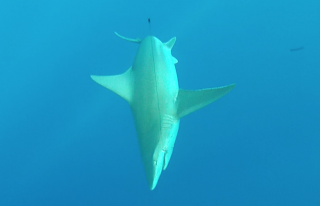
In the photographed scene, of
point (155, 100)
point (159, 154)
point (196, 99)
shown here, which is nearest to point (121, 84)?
point (155, 100)

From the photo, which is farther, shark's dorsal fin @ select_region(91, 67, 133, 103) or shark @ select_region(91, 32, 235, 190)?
shark's dorsal fin @ select_region(91, 67, 133, 103)

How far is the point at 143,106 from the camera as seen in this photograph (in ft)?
9.21

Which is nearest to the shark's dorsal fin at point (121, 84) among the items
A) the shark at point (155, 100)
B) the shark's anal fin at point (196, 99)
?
the shark at point (155, 100)

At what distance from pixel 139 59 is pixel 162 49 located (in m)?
0.29

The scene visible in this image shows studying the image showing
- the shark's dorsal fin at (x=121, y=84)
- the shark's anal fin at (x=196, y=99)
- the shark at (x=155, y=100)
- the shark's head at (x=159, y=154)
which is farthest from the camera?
the shark's dorsal fin at (x=121, y=84)

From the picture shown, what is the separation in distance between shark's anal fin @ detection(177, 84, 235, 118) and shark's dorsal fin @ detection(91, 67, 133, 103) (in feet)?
1.59

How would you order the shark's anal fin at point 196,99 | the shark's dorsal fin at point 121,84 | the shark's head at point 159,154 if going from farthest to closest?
the shark's dorsal fin at point 121,84 < the shark's anal fin at point 196,99 < the shark's head at point 159,154

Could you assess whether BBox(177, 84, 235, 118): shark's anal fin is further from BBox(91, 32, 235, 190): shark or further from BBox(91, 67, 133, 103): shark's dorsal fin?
BBox(91, 67, 133, 103): shark's dorsal fin

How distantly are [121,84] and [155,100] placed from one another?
0.48m

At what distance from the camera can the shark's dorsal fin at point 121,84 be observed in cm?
307

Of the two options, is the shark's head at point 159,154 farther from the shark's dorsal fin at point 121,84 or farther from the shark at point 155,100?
the shark's dorsal fin at point 121,84

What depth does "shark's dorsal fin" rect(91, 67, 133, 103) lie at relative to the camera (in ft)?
10.1

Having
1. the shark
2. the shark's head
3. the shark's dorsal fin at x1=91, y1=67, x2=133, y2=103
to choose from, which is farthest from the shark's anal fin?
the shark's dorsal fin at x1=91, y1=67, x2=133, y2=103

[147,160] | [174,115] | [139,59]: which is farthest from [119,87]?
[147,160]
